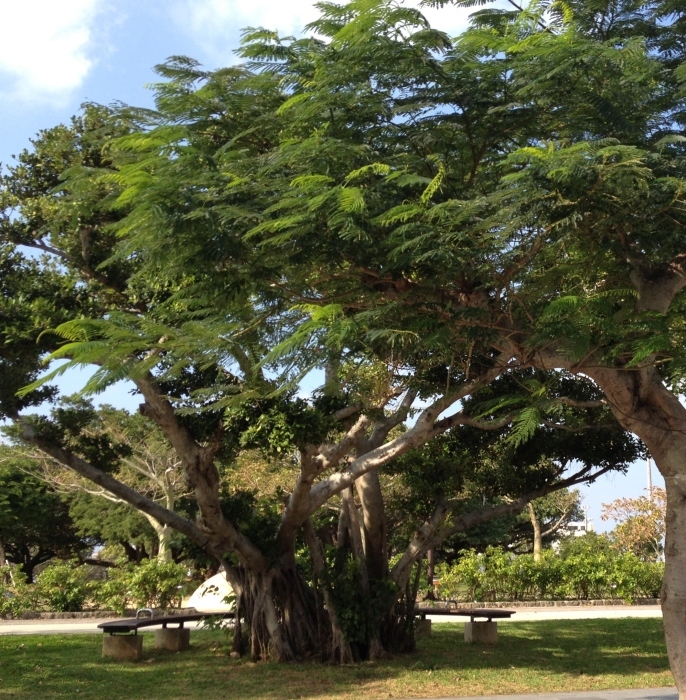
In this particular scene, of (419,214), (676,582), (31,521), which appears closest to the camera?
(419,214)

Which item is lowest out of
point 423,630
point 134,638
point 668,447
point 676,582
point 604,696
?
point 604,696

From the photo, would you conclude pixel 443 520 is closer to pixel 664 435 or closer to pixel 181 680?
pixel 181 680

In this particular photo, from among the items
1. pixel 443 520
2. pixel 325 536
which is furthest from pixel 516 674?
pixel 325 536

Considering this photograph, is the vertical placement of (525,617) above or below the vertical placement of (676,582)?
below

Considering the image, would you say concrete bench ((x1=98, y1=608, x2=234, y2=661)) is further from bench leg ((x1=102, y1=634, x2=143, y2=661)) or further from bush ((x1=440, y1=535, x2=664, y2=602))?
bush ((x1=440, y1=535, x2=664, y2=602))

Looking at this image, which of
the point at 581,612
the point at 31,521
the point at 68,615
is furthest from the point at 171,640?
the point at 31,521

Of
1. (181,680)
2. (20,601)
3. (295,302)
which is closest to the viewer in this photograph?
(295,302)

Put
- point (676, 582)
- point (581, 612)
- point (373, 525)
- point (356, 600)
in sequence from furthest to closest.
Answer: point (581, 612), point (373, 525), point (356, 600), point (676, 582)

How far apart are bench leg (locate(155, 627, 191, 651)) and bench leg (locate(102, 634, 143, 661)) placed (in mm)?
978

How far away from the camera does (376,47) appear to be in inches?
270

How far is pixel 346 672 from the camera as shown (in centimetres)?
1048

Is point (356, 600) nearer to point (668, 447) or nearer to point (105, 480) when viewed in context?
point (105, 480)

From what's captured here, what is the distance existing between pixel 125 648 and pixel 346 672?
3.55 metres

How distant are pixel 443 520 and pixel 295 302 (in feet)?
21.6
